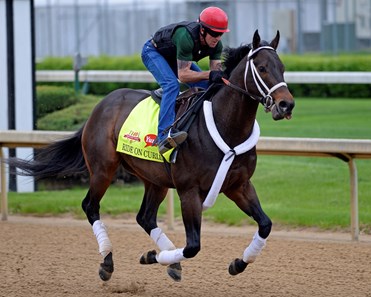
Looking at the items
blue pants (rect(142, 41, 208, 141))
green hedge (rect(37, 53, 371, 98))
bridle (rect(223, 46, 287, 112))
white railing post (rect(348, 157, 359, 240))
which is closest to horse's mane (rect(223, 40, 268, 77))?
bridle (rect(223, 46, 287, 112))

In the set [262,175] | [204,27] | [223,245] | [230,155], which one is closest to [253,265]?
[223,245]

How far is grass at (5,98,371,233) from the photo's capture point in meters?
9.30

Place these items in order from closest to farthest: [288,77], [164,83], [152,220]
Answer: [164,83] < [152,220] < [288,77]

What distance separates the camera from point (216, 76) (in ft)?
20.6

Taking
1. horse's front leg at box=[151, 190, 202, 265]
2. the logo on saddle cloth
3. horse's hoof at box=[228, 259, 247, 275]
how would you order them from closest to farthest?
horse's front leg at box=[151, 190, 202, 265], horse's hoof at box=[228, 259, 247, 275], the logo on saddle cloth

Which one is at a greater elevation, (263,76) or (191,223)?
(263,76)

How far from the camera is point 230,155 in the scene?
604 centimetres

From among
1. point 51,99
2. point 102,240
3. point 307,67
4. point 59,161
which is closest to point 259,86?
point 102,240

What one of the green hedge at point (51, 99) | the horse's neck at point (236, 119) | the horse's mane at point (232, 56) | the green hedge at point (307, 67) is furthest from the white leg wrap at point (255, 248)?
the green hedge at point (307, 67)

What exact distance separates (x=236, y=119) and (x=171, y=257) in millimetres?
1063

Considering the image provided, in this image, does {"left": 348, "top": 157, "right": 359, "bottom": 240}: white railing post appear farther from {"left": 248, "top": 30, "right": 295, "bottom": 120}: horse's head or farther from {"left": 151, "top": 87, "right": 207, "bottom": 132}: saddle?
{"left": 248, "top": 30, "right": 295, "bottom": 120}: horse's head

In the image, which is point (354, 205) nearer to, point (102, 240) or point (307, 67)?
point (102, 240)

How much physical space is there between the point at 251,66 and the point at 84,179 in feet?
18.9

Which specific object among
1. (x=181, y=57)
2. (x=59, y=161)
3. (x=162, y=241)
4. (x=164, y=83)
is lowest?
(x=162, y=241)
